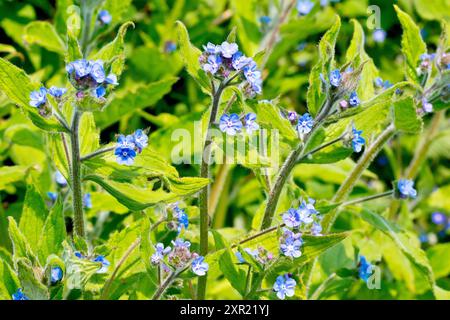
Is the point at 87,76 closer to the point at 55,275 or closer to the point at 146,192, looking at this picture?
the point at 146,192

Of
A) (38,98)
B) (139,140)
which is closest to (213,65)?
(139,140)

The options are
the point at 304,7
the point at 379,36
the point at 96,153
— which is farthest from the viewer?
the point at 379,36

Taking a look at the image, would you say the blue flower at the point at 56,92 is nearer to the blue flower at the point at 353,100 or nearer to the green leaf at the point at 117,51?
the green leaf at the point at 117,51

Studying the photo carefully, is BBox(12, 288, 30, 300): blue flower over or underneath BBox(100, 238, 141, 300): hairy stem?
underneath

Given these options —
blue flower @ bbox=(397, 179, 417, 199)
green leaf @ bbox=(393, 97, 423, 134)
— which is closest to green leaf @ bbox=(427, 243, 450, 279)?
blue flower @ bbox=(397, 179, 417, 199)

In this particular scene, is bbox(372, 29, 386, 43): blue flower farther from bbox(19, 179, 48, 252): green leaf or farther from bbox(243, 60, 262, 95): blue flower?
bbox(19, 179, 48, 252): green leaf
